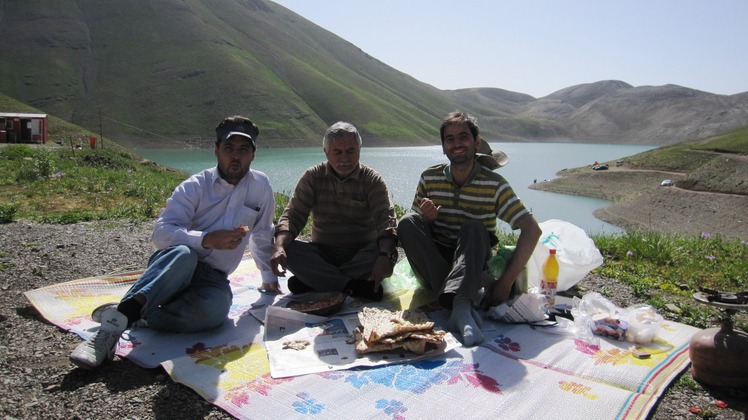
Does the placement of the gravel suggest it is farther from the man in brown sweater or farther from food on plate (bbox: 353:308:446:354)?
the man in brown sweater

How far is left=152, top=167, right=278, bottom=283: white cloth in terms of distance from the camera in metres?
3.58

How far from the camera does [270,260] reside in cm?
442

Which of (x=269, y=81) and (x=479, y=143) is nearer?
(x=479, y=143)

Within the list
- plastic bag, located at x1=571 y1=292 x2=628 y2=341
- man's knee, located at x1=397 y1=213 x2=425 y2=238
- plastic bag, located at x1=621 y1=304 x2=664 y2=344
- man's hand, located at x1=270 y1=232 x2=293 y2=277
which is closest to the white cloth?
man's hand, located at x1=270 y1=232 x2=293 y2=277

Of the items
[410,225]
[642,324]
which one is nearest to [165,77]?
[410,225]

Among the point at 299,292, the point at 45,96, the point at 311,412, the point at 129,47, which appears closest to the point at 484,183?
the point at 299,292

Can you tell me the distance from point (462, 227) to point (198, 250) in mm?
2012

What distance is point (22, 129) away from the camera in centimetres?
2902

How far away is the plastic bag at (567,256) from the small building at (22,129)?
3161 cm

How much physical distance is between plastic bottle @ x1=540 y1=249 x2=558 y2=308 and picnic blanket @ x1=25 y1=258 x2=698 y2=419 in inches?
24.2

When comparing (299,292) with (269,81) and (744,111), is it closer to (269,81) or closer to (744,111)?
(269,81)

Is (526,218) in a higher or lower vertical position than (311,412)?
higher

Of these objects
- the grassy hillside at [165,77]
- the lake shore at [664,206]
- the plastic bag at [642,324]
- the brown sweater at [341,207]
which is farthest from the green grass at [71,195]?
the grassy hillside at [165,77]

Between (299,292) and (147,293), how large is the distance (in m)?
1.64
